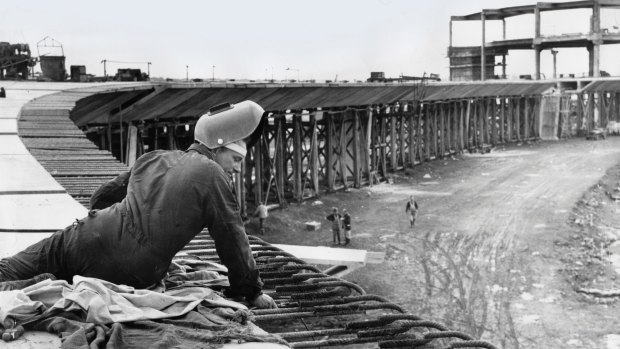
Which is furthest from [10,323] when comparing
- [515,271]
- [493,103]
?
[493,103]

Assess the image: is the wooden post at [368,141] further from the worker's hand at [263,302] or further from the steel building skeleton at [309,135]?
the worker's hand at [263,302]

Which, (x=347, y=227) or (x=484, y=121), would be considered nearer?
(x=347, y=227)

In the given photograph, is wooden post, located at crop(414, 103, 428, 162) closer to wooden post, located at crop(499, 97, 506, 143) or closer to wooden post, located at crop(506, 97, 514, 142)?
wooden post, located at crop(499, 97, 506, 143)

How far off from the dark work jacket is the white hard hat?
16 centimetres

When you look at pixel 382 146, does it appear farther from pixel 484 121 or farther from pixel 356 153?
pixel 484 121

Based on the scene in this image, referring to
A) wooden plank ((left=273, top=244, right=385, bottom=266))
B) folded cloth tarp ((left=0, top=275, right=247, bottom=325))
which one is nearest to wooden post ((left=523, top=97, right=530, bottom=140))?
wooden plank ((left=273, top=244, right=385, bottom=266))

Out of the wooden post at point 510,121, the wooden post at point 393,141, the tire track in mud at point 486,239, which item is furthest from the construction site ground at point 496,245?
the wooden post at point 510,121

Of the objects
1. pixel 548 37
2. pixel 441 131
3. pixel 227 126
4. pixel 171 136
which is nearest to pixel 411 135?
pixel 441 131

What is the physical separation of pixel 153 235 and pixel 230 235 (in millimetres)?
332

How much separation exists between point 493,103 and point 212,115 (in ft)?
122

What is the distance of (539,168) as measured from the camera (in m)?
28.8

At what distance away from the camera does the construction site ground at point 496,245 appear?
11180mm

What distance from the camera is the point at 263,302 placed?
10.7 feet

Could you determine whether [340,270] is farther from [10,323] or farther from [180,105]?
[180,105]
